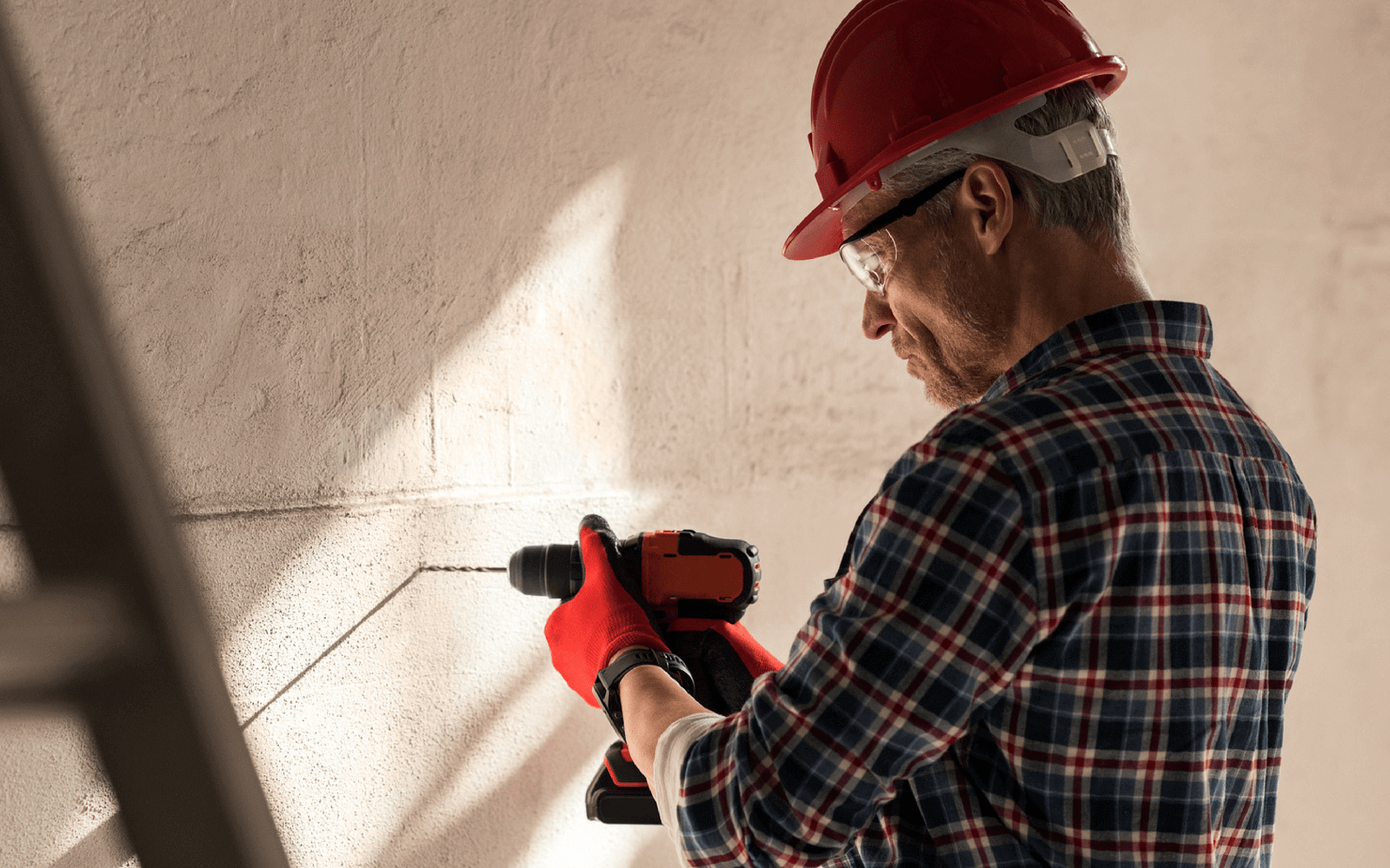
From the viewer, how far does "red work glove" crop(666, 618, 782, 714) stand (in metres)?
1.22

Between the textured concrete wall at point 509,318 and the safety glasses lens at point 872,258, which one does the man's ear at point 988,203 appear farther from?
the textured concrete wall at point 509,318

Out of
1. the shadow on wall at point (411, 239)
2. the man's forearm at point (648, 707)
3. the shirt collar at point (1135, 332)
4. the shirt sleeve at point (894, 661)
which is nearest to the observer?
the shirt sleeve at point (894, 661)

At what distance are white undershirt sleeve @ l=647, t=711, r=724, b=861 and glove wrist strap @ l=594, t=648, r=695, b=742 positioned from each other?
162 millimetres

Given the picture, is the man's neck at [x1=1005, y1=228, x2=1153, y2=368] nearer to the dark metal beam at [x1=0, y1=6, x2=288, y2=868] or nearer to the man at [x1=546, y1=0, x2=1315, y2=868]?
the man at [x1=546, y1=0, x2=1315, y2=868]

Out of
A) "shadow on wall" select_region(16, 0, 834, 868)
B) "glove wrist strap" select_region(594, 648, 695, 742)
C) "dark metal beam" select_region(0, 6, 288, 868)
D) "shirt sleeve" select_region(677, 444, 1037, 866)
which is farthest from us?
"shadow on wall" select_region(16, 0, 834, 868)

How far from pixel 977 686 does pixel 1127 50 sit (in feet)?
6.78

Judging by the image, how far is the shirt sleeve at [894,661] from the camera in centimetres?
71

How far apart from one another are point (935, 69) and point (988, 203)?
16 centimetres

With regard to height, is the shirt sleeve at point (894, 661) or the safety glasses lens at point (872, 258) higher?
the safety glasses lens at point (872, 258)

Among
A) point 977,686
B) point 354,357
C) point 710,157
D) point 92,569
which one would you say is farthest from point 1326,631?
point 92,569

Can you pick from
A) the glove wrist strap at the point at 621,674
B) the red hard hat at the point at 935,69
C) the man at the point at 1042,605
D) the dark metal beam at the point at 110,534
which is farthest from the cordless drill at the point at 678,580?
the dark metal beam at the point at 110,534

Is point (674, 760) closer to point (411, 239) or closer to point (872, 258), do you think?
point (872, 258)

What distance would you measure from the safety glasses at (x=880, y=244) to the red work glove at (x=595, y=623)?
0.50 metres

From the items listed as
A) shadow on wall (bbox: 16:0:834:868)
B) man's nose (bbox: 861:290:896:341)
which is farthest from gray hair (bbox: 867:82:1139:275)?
shadow on wall (bbox: 16:0:834:868)
